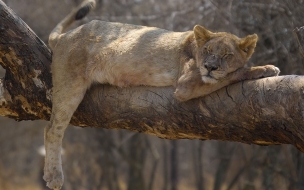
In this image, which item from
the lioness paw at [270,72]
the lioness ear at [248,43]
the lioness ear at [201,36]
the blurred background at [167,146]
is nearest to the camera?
the lioness paw at [270,72]

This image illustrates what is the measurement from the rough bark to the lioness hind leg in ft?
0.41

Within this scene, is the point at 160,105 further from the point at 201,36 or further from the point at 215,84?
the point at 201,36

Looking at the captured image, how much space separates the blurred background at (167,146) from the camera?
907 centimetres

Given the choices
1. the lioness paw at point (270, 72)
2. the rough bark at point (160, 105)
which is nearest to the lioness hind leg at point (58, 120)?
the rough bark at point (160, 105)

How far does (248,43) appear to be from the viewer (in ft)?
17.8

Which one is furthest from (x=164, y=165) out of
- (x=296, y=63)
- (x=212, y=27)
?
(x=296, y=63)

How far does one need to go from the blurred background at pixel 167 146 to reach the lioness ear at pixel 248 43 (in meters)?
2.38

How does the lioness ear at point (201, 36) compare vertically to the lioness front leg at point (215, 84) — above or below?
above

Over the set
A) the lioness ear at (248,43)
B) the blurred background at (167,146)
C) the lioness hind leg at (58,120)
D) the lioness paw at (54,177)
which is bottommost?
the blurred background at (167,146)

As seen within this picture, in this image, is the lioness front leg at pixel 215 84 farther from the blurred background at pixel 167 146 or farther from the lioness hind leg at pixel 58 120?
the blurred background at pixel 167 146

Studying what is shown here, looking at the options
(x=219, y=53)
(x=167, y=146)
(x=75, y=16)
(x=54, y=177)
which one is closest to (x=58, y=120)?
(x=54, y=177)

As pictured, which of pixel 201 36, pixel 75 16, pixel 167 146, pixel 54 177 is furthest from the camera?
pixel 167 146

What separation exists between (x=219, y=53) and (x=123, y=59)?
111 centimetres

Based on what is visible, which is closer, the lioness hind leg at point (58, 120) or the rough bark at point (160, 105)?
the rough bark at point (160, 105)
